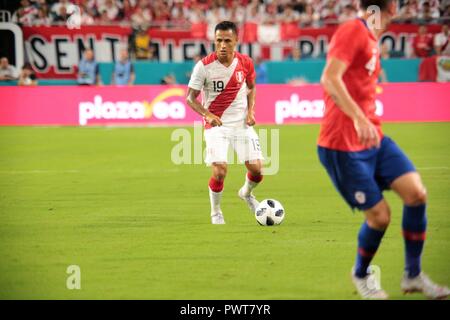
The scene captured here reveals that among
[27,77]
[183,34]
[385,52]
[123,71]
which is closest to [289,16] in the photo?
[385,52]

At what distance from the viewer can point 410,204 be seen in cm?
663

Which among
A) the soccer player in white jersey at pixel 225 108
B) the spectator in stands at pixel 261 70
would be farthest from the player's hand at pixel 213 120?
the spectator in stands at pixel 261 70

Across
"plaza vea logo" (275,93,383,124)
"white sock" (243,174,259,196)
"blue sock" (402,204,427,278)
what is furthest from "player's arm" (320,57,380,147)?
"plaza vea logo" (275,93,383,124)

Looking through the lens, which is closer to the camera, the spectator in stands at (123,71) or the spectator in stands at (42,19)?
the spectator in stands at (123,71)

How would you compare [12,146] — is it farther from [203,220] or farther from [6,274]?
[6,274]

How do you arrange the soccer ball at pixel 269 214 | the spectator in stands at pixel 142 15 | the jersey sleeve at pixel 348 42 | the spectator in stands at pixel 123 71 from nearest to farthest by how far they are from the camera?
the jersey sleeve at pixel 348 42 < the soccer ball at pixel 269 214 < the spectator in stands at pixel 123 71 < the spectator in stands at pixel 142 15

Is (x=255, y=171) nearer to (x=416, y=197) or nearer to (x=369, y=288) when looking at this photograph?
(x=369, y=288)

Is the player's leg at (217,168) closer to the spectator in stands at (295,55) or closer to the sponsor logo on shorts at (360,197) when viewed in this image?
the sponsor logo on shorts at (360,197)

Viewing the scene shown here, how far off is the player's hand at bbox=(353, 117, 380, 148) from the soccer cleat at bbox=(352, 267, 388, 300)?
3.79 feet

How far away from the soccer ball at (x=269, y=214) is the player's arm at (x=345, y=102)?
4.01m

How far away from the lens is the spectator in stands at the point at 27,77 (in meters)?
25.8

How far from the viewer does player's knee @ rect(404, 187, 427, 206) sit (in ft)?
21.5

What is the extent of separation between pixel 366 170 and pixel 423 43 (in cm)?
2194

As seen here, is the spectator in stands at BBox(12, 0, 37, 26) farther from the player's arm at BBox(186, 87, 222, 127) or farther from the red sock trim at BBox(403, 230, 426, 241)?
the red sock trim at BBox(403, 230, 426, 241)
